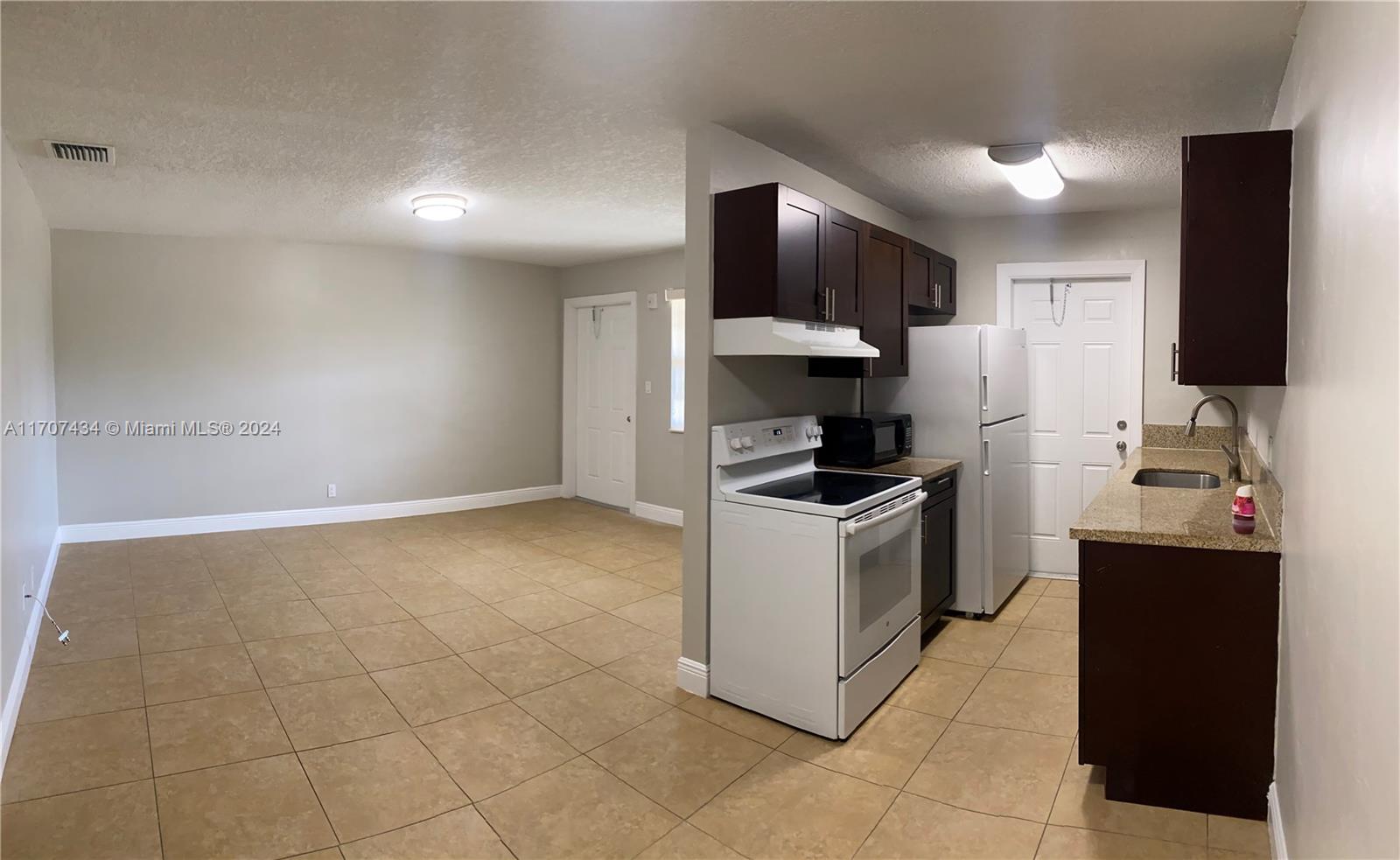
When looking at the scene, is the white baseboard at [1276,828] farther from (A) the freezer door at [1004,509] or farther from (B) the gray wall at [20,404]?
(B) the gray wall at [20,404]

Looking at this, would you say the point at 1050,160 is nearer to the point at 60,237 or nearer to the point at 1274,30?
the point at 1274,30

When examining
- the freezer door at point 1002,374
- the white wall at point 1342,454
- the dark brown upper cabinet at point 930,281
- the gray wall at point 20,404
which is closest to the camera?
the white wall at point 1342,454

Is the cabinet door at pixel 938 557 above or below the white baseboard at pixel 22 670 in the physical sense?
above

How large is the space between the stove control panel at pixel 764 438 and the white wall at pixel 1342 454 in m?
1.84

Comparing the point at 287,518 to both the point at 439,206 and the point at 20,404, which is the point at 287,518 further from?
the point at 439,206

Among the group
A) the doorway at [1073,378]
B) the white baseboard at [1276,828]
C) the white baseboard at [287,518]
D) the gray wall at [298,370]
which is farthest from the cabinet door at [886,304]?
the white baseboard at [287,518]

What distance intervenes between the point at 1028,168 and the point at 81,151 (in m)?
4.44

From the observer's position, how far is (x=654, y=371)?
6688mm

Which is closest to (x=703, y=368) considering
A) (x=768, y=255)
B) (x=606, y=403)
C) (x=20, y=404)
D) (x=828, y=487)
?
(x=768, y=255)

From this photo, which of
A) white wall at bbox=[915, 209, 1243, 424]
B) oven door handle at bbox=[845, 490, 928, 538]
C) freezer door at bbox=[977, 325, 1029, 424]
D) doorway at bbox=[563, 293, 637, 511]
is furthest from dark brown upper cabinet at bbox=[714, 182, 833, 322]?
doorway at bbox=[563, 293, 637, 511]

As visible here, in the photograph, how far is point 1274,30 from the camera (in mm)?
2271

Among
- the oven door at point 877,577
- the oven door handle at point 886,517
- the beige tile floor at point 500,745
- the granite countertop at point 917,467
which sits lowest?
the beige tile floor at point 500,745

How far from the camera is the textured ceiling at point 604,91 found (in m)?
2.22

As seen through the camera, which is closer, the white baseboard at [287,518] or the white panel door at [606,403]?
the white baseboard at [287,518]
